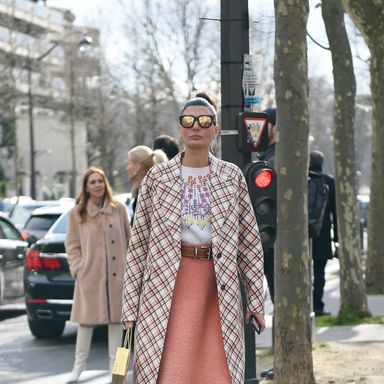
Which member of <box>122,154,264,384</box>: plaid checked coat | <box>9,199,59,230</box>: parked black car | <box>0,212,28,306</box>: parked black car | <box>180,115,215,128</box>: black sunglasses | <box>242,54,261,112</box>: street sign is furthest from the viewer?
<box>9,199,59,230</box>: parked black car

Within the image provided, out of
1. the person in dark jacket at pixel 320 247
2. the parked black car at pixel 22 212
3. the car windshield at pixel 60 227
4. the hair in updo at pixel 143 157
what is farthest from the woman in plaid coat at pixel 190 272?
the parked black car at pixel 22 212

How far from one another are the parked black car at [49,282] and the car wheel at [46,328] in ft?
1.34

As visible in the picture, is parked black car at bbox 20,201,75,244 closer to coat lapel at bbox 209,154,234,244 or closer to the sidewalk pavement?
the sidewalk pavement

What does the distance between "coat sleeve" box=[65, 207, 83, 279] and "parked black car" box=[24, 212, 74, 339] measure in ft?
7.96

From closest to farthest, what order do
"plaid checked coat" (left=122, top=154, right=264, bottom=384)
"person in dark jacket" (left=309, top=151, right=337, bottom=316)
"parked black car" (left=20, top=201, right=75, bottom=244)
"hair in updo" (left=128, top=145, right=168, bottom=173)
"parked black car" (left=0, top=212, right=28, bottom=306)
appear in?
1. "plaid checked coat" (left=122, top=154, right=264, bottom=384)
2. "hair in updo" (left=128, top=145, right=168, bottom=173)
3. "person in dark jacket" (left=309, top=151, right=337, bottom=316)
4. "parked black car" (left=0, top=212, right=28, bottom=306)
5. "parked black car" (left=20, top=201, right=75, bottom=244)

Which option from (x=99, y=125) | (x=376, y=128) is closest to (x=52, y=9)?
(x=99, y=125)

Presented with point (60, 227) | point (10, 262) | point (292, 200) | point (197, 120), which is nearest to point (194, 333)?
point (197, 120)

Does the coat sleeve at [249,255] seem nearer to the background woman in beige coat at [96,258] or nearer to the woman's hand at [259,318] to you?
the woman's hand at [259,318]

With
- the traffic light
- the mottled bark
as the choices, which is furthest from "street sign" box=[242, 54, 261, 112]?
the mottled bark

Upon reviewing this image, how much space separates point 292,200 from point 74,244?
229cm

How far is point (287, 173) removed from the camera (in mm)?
9148

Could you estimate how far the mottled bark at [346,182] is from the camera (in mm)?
14688

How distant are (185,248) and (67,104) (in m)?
53.5

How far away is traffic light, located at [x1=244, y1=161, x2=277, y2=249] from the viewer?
8.23 m
